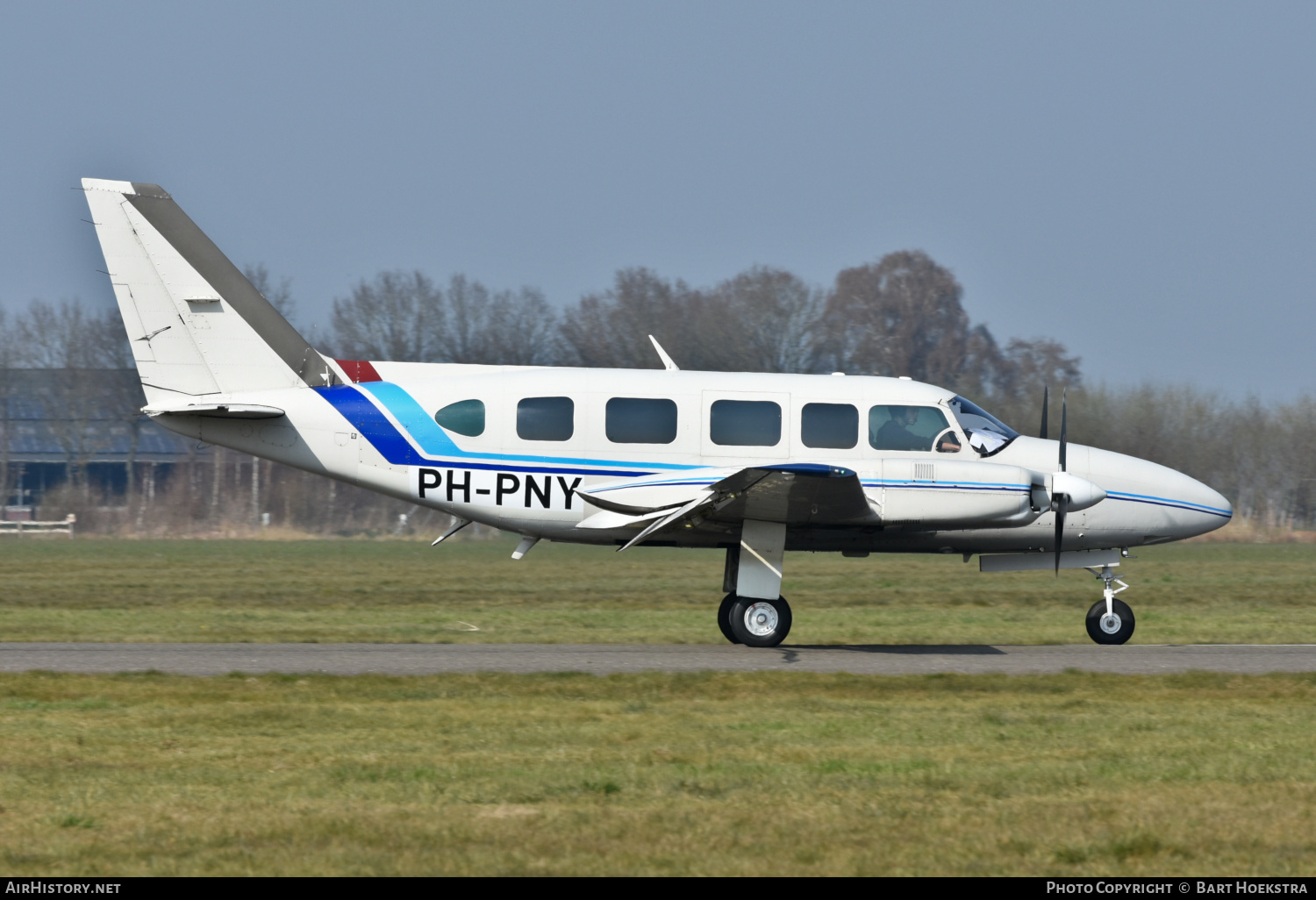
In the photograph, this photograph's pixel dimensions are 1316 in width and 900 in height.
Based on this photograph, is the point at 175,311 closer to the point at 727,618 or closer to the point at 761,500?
the point at 761,500

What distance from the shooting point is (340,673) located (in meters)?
13.2

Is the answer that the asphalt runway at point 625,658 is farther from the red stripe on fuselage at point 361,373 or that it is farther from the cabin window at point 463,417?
the red stripe on fuselage at point 361,373

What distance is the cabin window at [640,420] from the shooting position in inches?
615

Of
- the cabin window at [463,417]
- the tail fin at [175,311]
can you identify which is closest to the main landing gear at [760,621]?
the cabin window at [463,417]

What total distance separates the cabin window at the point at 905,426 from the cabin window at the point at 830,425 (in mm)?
209

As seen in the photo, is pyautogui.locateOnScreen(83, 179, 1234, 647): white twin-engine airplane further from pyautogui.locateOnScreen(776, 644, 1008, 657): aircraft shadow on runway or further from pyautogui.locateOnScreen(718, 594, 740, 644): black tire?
pyautogui.locateOnScreen(776, 644, 1008, 657): aircraft shadow on runway

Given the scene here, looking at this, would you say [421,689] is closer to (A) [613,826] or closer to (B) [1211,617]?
(A) [613,826]

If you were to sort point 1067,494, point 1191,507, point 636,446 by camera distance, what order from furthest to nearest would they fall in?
point 1191,507, point 636,446, point 1067,494

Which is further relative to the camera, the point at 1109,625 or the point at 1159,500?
the point at 1109,625

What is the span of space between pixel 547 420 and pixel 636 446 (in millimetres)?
1055

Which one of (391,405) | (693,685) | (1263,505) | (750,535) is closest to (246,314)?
(391,405)

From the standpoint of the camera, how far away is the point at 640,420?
15664mm

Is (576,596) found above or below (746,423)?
below

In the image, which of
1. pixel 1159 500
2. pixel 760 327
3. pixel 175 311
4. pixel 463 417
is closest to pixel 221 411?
pixel 175 311
